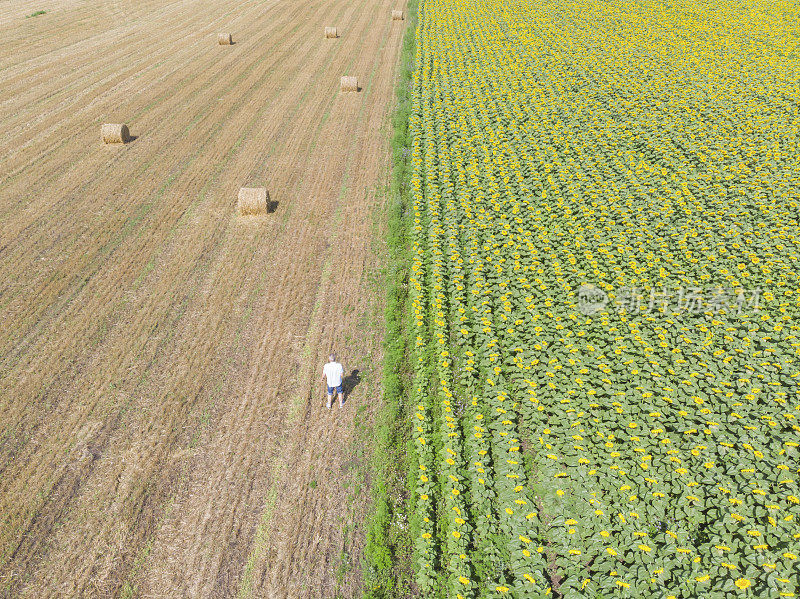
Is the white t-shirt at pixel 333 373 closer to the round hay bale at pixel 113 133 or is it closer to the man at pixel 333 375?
the man at pixel 333 375

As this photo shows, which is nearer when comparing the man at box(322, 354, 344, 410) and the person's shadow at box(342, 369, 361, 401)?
the man at box(322, 354, 344, 410)

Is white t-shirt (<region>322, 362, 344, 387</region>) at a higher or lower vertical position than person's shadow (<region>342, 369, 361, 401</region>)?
higher

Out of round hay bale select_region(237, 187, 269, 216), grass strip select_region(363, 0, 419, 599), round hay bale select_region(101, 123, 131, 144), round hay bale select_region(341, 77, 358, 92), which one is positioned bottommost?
grass strip select_region(363, 0, 419, 599)

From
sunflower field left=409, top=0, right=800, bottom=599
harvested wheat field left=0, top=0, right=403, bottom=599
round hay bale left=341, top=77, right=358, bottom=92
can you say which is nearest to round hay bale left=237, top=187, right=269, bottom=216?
harvested wheat field left=0, top=0, right=403, bottom=599

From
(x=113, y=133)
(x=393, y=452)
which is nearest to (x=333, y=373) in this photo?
(x=393, y=452)

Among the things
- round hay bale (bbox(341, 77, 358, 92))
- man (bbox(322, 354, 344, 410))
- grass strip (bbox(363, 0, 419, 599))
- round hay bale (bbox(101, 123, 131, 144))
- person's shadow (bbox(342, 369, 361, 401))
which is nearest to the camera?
grass strip (bbox(363, 0, 419, 599))

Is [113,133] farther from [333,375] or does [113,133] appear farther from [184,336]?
[333,375]

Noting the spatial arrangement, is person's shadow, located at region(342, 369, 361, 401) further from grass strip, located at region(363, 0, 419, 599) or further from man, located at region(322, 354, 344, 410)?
grass strip, located at region(363, 0, 419, 599)
